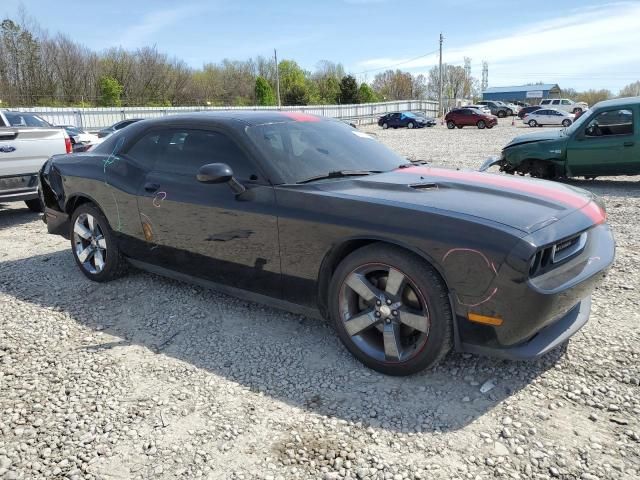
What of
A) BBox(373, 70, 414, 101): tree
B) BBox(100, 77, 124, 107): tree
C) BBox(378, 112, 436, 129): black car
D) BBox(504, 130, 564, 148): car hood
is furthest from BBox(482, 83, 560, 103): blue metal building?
BBox(504, 130, 564, 148): car hood

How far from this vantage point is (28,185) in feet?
24.3

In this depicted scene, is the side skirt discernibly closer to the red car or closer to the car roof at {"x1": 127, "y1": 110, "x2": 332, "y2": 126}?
the car roof at {"x1": 127, "y1": 110, "x2": 332, "y2": 126}

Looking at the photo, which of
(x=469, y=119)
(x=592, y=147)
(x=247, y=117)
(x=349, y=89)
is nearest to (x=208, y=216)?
(x=247, y=117)

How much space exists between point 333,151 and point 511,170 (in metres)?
7.01

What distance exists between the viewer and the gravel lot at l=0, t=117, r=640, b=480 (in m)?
2.34

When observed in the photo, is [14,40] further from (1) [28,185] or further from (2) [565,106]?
(2) [565,106]

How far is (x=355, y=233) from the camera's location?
2973 millimetres

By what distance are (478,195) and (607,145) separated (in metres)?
7.15

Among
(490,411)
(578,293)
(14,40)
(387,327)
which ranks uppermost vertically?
(14,40)

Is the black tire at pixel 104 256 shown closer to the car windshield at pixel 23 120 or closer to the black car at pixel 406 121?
the car windshield at pixel 23 120

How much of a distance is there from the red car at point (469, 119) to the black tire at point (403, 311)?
34.4 meters

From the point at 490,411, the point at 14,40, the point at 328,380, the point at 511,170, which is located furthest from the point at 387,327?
the point at 14,40

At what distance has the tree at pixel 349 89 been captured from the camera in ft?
208

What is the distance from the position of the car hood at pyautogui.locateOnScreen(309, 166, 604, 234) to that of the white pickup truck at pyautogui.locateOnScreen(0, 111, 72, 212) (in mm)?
5872
